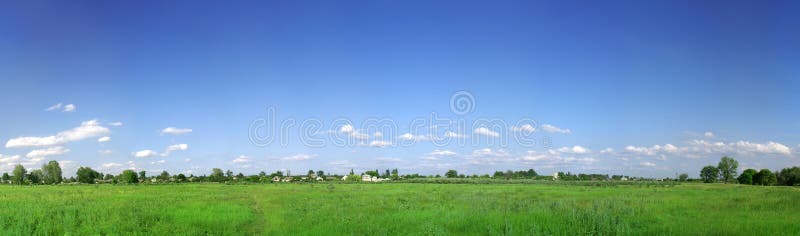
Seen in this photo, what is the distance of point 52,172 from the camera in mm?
103375

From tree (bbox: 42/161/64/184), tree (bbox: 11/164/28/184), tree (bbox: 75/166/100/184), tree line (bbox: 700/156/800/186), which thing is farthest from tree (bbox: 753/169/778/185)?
tree (bbox: 11/164/28/184)

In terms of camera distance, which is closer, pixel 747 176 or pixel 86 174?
pixel 747 176

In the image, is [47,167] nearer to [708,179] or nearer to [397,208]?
[397,208]

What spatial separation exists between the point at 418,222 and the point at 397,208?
5.03m

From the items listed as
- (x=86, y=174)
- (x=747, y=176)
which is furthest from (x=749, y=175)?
(x=86, y=174)

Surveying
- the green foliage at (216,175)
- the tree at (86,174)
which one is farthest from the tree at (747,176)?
the tree at (86,174)

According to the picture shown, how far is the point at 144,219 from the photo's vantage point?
16953mm

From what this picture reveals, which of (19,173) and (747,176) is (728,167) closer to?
(747,176)

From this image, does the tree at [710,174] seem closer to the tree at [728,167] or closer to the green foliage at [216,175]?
the tree at [728,167]

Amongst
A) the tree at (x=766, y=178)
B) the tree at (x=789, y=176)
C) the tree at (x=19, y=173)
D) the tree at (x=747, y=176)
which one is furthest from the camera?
the tree at (x=19, y=173)

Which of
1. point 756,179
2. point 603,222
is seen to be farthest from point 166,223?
point 756,179

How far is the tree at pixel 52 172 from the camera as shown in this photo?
102 meters

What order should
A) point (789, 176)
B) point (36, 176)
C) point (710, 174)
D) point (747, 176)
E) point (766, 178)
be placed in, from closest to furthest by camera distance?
point (789, 176), point (766, 178), point (747, 176), point (710, 174), point (36, 176)

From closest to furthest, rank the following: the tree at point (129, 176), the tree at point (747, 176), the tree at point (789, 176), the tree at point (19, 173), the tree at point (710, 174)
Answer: the tree at point (789, 176), the tree at point (747, 176), the tree at point (129, 176), the tree at point (710, 174), the tree at point (19, 173)
